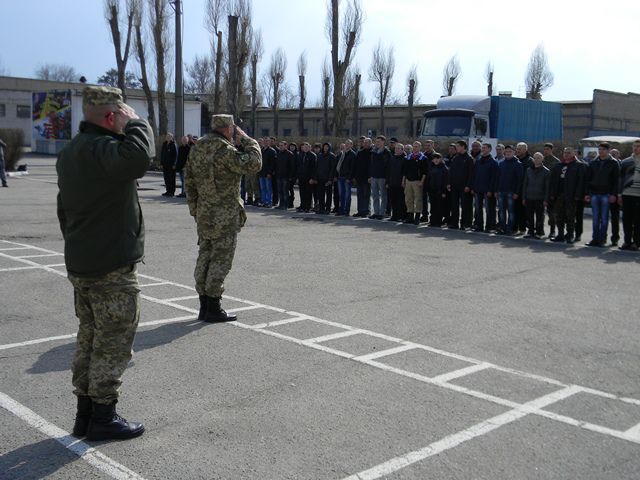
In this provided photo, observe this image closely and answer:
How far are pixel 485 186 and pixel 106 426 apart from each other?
12969 mm

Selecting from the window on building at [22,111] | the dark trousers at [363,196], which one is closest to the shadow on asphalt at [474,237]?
the dark trousers at [363,196]

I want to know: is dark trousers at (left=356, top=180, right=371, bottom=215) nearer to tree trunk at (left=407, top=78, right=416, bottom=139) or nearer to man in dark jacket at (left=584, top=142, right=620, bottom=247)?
man in dark jacket at (left=584, top=142, right=620, bottom=247)

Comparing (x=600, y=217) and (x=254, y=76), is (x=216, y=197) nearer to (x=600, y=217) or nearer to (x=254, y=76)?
(x=600, y=217)

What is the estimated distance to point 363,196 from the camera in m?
19.1

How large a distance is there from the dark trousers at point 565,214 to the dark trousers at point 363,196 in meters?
5.38

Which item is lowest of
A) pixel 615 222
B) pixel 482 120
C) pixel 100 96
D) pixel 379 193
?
pixel 615 222

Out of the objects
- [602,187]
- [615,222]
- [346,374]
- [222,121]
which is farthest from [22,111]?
[346,374]

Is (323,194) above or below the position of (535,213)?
above

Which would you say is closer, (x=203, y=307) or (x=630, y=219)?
(x=203, y=307)

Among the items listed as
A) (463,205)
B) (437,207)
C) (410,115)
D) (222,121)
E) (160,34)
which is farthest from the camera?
(410,115)

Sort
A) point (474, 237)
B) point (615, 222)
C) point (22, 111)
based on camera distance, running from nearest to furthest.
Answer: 1. point (615, 222)
2. point (474, 237)
3. point (22, 111)

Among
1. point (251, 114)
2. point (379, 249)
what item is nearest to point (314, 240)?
point (379, 249)

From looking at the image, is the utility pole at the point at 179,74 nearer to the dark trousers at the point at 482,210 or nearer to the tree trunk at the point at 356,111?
the dark trousers at the point at 482,210

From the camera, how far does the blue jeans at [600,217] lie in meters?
14.3
